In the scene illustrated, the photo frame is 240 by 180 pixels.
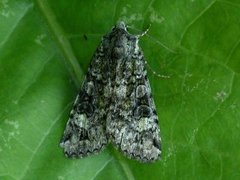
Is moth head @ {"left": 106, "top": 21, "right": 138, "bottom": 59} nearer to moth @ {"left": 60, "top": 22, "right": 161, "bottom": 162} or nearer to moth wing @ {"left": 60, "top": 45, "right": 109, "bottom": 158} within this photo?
moth @ {"left": 60, "top": 22, "right": 161, "bottom": 162}

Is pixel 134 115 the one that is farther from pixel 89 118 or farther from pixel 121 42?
pixel 121 42

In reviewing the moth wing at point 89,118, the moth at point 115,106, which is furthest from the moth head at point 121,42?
the moth wing at point 89,118

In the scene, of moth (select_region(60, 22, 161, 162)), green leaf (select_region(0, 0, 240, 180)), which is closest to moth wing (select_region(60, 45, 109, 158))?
moth (select_region(60, 22, 161, 162))

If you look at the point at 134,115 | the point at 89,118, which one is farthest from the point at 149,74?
the point at 89,118

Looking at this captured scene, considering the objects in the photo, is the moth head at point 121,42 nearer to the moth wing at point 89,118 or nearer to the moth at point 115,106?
the moth at point 115,106

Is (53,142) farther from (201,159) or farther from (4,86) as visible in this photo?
(201,159)

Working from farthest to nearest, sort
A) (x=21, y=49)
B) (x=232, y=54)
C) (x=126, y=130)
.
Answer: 1. (x=126, y=130)
2. (x=21, y=49)
3. (x=232, y=54)

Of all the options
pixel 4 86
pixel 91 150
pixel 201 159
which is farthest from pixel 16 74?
pixel 201 159
